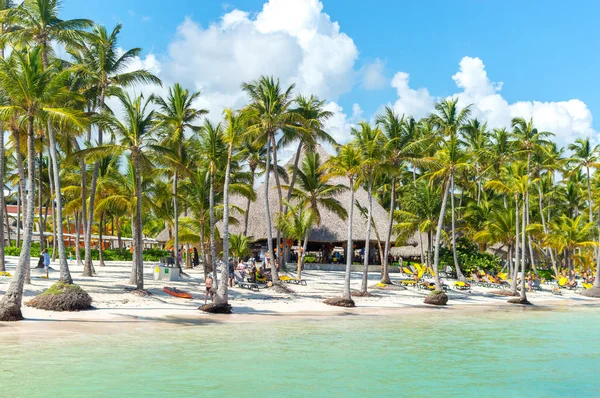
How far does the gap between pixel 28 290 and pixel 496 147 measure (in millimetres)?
34996

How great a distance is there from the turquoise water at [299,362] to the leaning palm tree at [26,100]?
7.91 feet

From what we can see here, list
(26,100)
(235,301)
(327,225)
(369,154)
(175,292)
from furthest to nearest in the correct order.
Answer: (327,225) < (369,154) < (235,301) < (175,292) < (26,100)

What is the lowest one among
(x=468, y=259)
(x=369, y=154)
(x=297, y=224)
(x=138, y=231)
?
(x=468, y=259)

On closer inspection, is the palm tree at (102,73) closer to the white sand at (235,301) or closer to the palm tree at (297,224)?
the white sand at (235,301)

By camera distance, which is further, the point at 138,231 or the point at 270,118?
the point at 270,118

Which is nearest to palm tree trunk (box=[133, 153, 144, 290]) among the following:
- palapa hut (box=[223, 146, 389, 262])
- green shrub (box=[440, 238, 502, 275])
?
palapa hut (box=[223, 146, 389, 262])

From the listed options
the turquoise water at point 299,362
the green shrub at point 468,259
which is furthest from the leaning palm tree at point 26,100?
the green shrub at point 468,259

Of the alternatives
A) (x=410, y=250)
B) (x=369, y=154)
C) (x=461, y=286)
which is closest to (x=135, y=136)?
(x=369, y=154)

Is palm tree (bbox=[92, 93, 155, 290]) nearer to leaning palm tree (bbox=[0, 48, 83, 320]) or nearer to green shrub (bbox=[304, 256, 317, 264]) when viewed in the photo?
leaning palm tree (bbox=[0, 48, 83, 320])

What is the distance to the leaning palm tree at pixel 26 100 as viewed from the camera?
1602 cm

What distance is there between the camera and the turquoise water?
1107 cm

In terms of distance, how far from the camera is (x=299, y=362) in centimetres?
1348

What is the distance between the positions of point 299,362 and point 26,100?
10.5 m

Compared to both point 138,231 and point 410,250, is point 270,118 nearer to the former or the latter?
point 138,231
